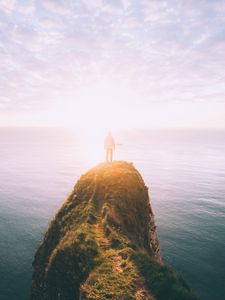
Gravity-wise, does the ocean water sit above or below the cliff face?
below

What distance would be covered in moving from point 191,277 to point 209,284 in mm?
3114

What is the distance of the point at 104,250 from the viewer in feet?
63.2

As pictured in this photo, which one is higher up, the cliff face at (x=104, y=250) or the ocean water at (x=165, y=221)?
the cliff face at (x=104, y=250)

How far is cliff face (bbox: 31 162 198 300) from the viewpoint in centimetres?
1470

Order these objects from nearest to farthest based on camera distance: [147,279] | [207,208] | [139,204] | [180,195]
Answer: [147,279] < [139,204] < [207,208] < [180,195]

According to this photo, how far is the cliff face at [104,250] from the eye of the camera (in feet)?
48.2

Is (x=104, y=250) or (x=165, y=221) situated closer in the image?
(x=104, y=250)

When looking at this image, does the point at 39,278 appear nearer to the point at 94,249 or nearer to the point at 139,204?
the point at 94,249

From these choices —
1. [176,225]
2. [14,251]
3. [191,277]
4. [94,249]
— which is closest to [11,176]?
[14,251]

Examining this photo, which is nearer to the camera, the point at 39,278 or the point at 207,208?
A: the point at 39,278

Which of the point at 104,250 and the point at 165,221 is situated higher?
the point at 104,250

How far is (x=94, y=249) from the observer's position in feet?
62.9

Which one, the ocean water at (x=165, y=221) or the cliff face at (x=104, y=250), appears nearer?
the cliff face at (x=104, y=250)

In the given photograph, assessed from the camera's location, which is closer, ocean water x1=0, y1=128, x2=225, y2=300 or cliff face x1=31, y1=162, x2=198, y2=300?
cliff face x1=31, y1=162, x2=198, y2=300
